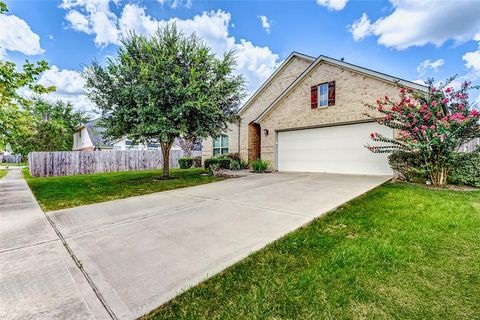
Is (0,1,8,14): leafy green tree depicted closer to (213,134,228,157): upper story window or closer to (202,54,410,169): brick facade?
(202,54,410,169): brick facade

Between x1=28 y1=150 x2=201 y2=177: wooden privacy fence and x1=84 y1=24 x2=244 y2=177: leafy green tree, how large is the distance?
8335 millimetres

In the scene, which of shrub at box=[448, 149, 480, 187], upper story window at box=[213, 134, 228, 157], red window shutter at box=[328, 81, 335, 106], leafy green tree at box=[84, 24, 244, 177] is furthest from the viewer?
upper story window at box=[213, 134, 228, 157]

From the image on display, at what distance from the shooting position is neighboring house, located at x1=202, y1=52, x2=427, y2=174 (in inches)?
365

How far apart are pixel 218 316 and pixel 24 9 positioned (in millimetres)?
11374

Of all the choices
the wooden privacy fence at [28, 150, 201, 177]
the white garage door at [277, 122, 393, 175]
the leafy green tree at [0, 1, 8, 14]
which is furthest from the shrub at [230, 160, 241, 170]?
the leafy green tree at [0, 1, 8, 14]

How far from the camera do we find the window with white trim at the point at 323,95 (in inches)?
414

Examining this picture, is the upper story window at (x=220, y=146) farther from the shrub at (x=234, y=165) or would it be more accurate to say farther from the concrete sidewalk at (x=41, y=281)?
the concrete sidewalk at (x=41, y=281)

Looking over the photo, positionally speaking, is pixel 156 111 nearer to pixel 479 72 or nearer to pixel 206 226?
pixel 206 226

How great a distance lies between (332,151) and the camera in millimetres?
10398

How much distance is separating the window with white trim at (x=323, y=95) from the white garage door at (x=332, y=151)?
1.16 m

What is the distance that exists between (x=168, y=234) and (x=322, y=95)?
970 centimetres

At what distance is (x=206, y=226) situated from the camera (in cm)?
374

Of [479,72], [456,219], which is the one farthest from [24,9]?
[479,72]

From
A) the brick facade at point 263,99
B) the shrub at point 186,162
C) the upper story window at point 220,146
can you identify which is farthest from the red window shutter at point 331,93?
the shrub at point 186,162
